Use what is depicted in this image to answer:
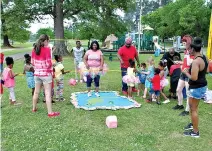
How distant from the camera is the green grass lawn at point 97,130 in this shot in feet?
15.4

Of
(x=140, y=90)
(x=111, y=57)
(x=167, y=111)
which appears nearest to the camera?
(x=167, y=111)

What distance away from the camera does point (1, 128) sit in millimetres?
5453

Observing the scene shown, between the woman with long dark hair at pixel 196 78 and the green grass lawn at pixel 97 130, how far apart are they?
440 mm

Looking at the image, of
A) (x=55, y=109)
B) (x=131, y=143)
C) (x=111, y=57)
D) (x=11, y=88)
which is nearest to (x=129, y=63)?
(x=55, y=109)

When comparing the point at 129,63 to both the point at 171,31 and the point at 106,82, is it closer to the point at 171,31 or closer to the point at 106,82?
the point at 106,82

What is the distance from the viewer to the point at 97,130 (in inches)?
213

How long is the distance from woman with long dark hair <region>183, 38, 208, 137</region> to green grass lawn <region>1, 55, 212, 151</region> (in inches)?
17.3

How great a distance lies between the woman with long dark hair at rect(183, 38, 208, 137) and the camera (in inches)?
187

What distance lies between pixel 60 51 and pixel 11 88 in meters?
15.0

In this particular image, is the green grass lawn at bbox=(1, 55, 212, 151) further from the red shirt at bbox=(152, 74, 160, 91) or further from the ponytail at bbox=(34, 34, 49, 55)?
the ponytail at bbox=(34, 34, 49, 55)

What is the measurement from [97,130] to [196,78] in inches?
80.4

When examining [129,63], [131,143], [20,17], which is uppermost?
[20,17]

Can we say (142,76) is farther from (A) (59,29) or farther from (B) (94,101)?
(A) (59,29)

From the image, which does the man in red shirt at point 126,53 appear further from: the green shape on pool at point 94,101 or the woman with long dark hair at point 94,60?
the green shape on pool at point 94,101
